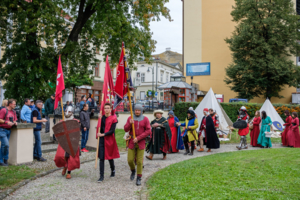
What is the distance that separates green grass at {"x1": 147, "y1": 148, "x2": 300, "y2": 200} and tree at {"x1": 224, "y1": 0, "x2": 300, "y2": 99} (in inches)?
878

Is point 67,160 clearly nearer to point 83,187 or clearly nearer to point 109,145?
Result: point 83,187

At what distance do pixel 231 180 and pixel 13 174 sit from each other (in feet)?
17.8

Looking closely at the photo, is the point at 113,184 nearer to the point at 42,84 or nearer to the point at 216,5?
the point at 42,84

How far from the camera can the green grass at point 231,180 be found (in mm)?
5082

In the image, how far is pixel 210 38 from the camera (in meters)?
34.9

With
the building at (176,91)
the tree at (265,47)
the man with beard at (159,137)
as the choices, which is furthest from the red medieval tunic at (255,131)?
the tree at (265,47)

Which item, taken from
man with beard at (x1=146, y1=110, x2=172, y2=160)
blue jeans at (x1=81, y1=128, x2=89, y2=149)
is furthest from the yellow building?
man with beard at (x1=146, y1=110, x2=172, y2=160)

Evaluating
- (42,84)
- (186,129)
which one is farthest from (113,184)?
(42,84)

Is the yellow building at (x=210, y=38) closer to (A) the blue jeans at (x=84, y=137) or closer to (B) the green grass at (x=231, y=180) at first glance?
(A) the blue jeans at (x=84, y=137)

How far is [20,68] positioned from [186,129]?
8236mm

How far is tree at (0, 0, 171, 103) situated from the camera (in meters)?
11.8

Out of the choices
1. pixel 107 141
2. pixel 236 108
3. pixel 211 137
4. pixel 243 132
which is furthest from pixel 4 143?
pixel 236 108

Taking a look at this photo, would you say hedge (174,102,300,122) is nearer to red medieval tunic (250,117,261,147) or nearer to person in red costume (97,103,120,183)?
red medieval tunic (250,117,261,147)

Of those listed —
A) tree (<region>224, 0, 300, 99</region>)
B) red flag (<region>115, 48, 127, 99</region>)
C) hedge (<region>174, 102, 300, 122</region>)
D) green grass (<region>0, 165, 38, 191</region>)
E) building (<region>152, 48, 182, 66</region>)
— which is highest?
building (<region>152, 48, 182, 66</region>)
